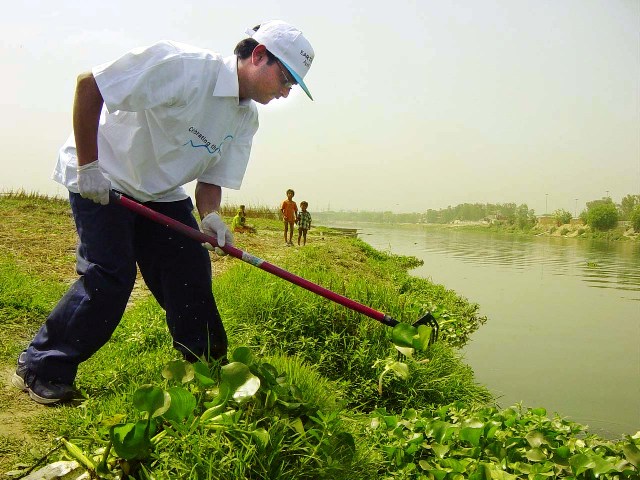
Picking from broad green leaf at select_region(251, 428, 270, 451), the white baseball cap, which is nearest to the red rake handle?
the white baseball cap

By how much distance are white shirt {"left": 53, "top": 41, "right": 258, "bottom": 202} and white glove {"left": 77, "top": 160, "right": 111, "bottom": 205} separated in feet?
0.49

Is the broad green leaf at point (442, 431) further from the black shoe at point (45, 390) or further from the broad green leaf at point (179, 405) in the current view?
the black shoe at point (45, 390)

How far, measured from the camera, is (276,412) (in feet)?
6.39

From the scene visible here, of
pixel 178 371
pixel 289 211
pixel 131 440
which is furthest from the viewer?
pixel 289 211

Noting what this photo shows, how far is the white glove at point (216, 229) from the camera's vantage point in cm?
262

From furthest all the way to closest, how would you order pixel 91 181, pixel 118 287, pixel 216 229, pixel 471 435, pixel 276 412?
pixel 216 229 < pixel 471 435 < pixel 118 287 < pixel 91 181 < pixel 276 412

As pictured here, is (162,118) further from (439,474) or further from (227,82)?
(439,474)

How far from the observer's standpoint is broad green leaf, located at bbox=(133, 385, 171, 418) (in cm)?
174

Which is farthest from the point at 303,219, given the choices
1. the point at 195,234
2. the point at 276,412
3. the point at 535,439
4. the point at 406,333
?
the point at 276,412

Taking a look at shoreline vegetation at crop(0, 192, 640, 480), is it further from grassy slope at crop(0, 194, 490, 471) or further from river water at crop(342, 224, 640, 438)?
river water at crop(342, 224, 640, 438)

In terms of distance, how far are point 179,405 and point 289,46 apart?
148cm

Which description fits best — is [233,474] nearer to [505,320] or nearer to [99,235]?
[99,235]

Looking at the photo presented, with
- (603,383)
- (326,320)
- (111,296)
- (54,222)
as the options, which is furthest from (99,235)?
(54,222)

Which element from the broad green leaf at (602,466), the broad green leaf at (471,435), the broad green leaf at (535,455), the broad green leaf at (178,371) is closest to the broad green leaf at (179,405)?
the broad green leaf at (178,371)
